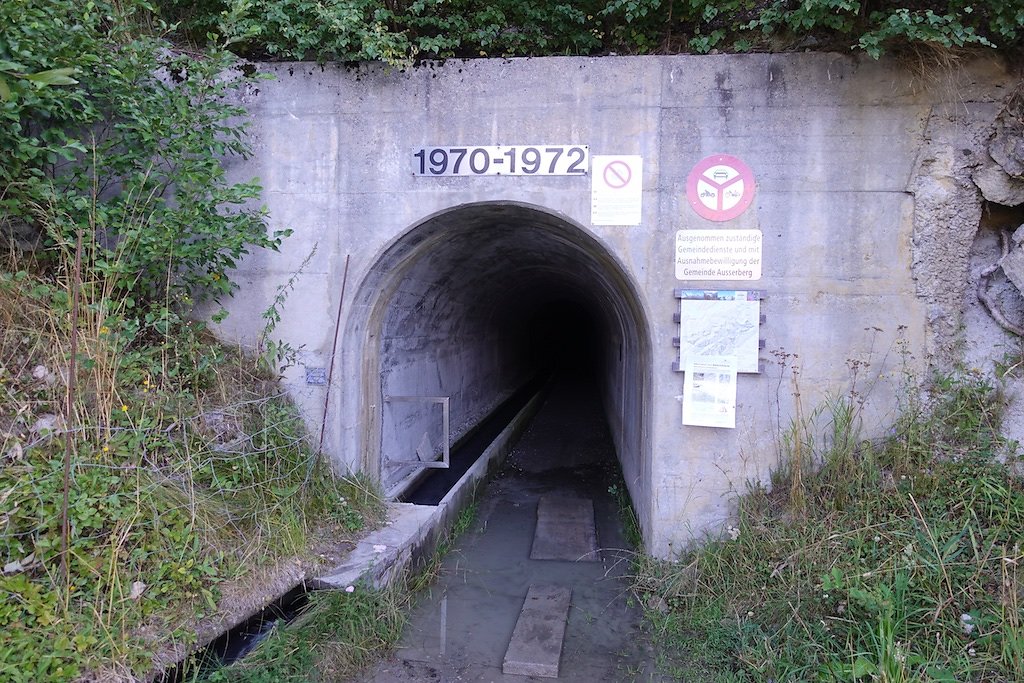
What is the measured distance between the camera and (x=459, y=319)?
29.6 feet

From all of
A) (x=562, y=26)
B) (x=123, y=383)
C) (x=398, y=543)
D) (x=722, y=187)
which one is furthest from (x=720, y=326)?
(x=123, y=383)

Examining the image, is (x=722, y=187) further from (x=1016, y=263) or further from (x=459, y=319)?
(x=459, y=319)

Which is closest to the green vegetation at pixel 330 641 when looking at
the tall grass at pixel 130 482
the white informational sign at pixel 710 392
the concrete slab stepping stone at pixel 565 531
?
the tall grass at pixel 130 482

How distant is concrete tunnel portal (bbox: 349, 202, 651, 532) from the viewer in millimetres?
5180

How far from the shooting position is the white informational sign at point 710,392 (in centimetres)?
443

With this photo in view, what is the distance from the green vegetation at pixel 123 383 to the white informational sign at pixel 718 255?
3.02 metres

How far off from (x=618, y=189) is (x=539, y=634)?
3280 millimetres

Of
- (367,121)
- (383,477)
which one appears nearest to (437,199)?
(367,121)

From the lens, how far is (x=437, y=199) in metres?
4.74

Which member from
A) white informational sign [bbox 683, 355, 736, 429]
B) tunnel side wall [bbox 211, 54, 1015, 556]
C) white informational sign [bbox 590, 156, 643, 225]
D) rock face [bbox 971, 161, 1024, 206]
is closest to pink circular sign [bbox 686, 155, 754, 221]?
tunnel side wall [bbox 211, 54, 1015, 556]

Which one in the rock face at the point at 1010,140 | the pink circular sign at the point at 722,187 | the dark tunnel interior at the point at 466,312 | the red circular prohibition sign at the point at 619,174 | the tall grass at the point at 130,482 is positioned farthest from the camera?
the dark tunnel interior at the point at 466,312

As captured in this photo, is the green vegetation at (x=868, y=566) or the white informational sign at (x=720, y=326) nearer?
the green vegetation at (x=868, y=566)

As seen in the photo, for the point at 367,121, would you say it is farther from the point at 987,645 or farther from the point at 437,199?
the point at 987,645

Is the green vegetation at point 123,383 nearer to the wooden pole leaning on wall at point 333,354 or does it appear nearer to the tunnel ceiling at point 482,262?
the wooden pole leaning on wall at point 333,354
